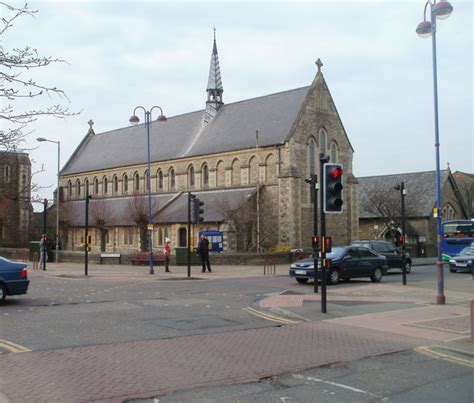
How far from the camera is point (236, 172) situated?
48.1 meters

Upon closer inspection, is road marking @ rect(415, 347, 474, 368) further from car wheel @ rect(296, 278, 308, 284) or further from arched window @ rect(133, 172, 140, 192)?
arched window @ rect(133, 172, 140, 192)

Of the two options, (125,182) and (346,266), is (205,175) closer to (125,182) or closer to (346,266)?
(125,182)

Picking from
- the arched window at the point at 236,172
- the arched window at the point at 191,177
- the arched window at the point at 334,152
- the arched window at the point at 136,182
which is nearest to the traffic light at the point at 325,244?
the arched window at the point at 236,172

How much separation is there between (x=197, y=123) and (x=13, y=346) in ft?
159

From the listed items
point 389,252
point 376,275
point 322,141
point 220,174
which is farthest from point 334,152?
point 376,275

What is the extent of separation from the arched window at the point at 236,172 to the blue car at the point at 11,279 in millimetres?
33555

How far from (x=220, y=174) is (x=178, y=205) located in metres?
4.72

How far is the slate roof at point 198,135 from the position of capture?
47375mm

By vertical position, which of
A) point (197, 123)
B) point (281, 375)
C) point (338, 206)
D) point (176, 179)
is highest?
point (197, 123)

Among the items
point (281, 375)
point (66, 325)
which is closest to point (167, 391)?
point (281, 375)

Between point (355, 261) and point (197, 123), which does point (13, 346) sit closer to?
point (355, 261)

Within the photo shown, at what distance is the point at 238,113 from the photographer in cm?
5331

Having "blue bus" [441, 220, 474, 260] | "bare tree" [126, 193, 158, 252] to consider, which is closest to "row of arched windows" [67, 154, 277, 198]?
"bare tree" [126, 193, 158, 252]

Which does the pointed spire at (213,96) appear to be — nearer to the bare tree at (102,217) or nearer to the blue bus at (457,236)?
the bare tree at (102,217)
